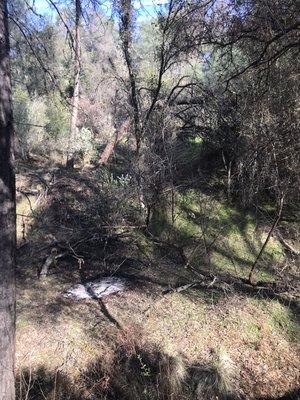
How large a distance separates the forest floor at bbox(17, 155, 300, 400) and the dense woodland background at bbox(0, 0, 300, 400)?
28mm

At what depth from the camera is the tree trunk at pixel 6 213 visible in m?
3.65

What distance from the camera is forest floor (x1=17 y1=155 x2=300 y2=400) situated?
5402 millimetres

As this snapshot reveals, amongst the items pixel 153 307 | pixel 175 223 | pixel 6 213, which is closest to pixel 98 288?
pixel 153 307

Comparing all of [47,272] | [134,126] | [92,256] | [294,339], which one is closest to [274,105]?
[134,126]

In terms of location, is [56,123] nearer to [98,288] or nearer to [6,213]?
[98,288]

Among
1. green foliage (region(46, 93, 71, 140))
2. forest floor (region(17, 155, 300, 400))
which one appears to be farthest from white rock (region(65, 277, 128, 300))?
green foliage (region(46, 93, 71, 140))

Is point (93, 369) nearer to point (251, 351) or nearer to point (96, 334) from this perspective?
point (96, 334)

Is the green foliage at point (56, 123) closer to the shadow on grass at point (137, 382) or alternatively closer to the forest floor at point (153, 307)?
the forest floor at point (153, 307)

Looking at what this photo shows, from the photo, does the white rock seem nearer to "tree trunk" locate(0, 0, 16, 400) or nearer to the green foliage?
"tree trunk" locate(0, 0, 16, 400)

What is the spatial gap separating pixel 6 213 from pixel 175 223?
6.43 meters

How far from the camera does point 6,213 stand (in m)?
3.71

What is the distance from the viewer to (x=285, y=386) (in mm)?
5633

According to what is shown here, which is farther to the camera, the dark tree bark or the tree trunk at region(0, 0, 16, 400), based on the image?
the dark tree bark

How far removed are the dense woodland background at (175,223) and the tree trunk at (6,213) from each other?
604 millimetres
